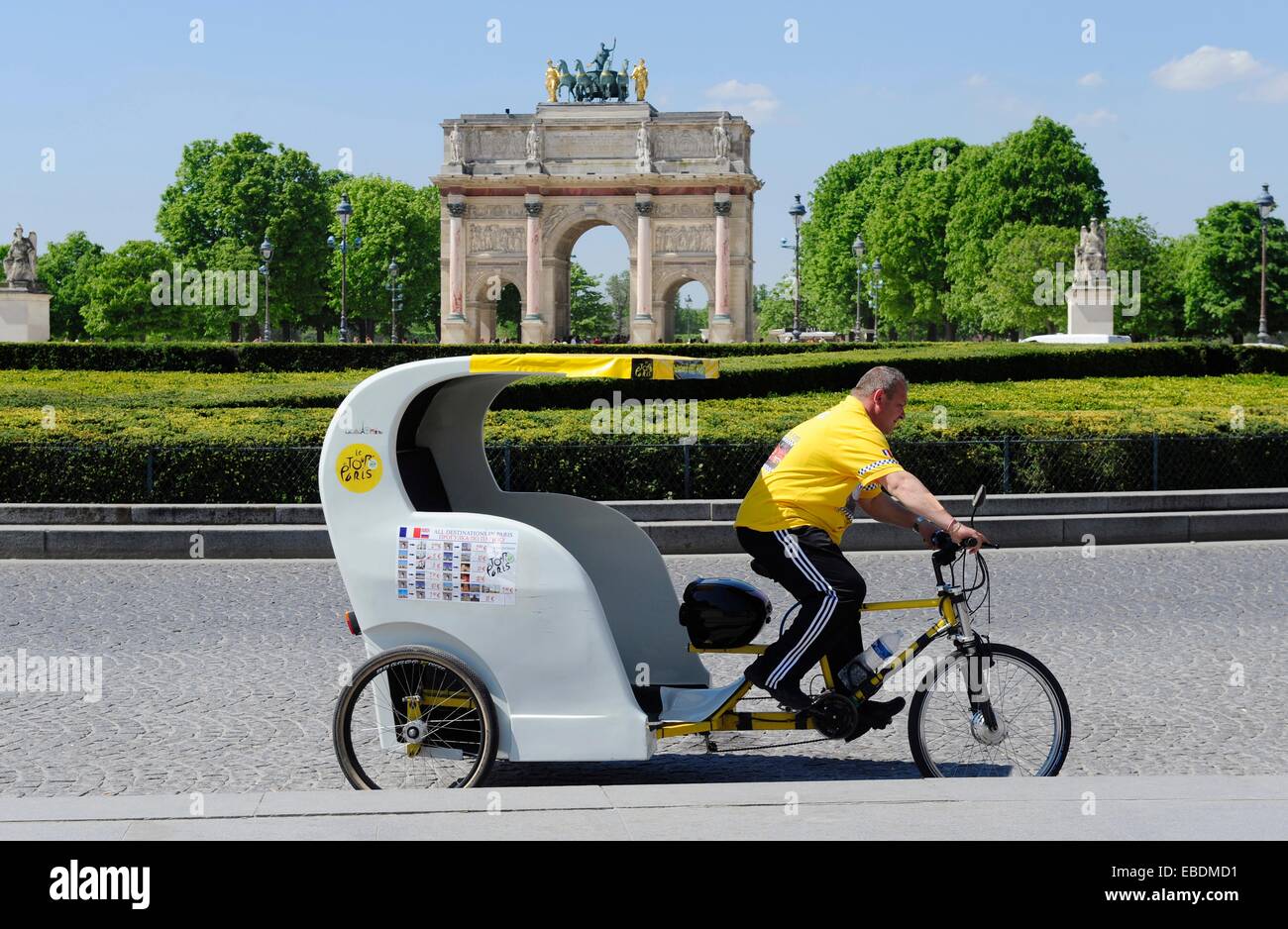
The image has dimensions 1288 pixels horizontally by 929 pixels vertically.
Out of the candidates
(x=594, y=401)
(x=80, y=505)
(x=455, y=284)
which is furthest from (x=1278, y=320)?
(x=80, y=505)

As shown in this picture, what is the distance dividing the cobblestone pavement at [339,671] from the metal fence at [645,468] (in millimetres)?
1789

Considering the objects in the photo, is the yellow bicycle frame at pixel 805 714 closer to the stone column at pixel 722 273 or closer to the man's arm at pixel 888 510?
the man's arm at pixel 888 510

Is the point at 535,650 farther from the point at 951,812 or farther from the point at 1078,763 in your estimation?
the point at 1078,763

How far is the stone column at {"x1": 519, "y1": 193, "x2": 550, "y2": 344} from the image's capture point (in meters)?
79.2

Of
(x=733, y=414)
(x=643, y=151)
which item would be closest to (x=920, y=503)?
(x=733, y=414)

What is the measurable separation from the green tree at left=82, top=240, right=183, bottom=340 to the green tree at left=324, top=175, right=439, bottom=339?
10.4m

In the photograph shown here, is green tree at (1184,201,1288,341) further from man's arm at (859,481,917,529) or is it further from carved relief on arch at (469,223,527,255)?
man's arm at (859,481,917,529)

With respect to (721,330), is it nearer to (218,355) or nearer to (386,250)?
(386,250)

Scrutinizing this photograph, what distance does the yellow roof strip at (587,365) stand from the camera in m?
5.99

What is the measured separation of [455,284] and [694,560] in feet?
222

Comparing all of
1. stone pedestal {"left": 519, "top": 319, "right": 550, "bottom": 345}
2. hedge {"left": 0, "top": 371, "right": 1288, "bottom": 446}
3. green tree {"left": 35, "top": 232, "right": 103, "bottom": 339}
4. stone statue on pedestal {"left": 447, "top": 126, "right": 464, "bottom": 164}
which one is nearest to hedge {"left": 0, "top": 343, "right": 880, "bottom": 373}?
hedge {"left": 0, "top": 371, "right": 1288, "bottom": 446}

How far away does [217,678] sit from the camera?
8836mm

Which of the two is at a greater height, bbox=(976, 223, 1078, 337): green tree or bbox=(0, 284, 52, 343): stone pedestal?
bbox=(976, 223, 1078, 337): green tree

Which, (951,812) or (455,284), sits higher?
(455,284)
